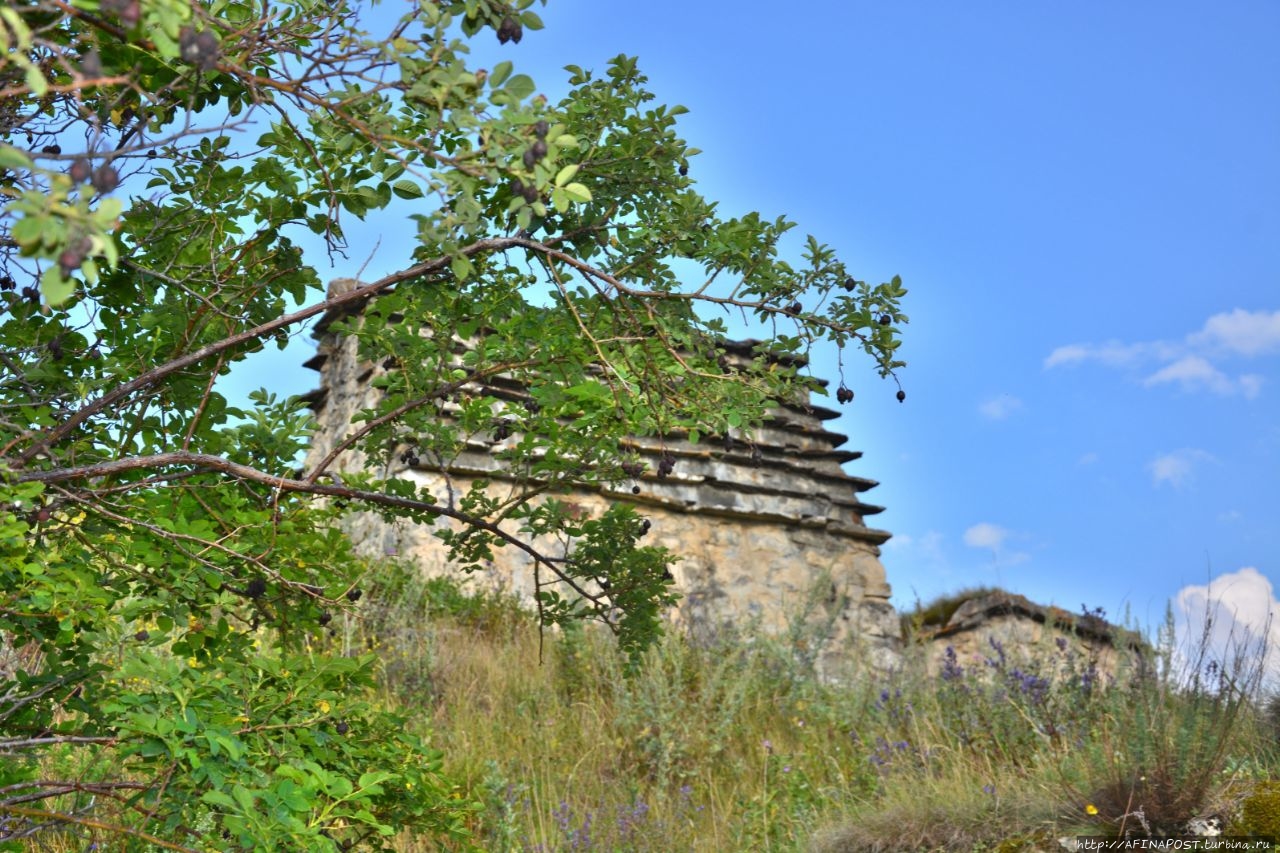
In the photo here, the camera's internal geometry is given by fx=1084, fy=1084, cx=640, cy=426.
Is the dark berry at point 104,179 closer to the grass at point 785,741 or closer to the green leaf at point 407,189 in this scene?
the green leaf at point 407,189

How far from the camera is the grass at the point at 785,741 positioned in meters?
5.14

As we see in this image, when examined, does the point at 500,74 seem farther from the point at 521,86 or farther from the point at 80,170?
the point at 80,170

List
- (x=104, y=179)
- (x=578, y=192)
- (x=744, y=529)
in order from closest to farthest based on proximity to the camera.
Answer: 1. (x=104, y=179)
2. (x=578, y=192)
3. (x=744, y=529)

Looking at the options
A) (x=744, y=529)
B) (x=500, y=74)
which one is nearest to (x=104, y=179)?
(x=500, y=74)

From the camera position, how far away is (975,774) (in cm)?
611

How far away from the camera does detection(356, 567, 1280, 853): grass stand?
514 cm

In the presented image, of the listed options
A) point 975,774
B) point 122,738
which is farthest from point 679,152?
point 975,774

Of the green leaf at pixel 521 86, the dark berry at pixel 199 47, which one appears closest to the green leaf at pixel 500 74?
the green leaf at pixel 521 86

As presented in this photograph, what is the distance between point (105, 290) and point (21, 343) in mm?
331

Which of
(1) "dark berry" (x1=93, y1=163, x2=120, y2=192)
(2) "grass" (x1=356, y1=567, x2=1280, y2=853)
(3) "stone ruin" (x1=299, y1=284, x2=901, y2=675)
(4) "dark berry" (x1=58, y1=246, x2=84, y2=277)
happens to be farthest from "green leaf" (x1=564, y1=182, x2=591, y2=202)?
(3) "stone ruin" (x1=299, y1=284, x2=901, y2=675)

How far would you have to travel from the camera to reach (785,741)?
751cm

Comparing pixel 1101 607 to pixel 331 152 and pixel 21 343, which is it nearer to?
pixel 331 152

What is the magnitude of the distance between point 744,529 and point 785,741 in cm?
320

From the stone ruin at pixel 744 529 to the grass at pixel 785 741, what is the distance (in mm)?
740
